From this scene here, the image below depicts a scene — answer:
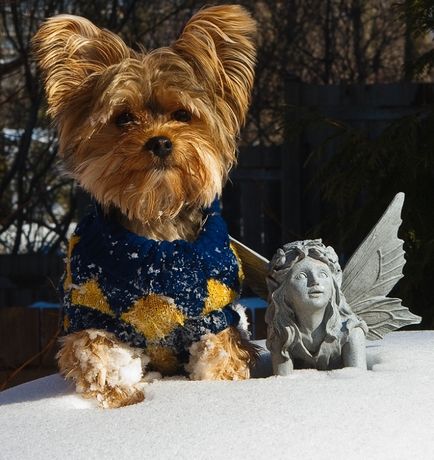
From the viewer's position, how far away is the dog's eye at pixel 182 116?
3297 millimetres

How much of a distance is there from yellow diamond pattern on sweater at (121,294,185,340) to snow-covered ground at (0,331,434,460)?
0.20m

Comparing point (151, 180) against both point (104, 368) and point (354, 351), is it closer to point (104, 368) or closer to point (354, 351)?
point (104, 368)

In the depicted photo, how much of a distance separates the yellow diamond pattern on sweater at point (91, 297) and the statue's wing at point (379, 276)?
2.80ft

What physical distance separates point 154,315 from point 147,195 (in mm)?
401

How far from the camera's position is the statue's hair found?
3311 millimetres

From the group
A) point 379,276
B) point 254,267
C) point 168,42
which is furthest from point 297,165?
point 379,276

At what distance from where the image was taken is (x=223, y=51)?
11.4 ft

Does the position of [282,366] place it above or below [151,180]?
below

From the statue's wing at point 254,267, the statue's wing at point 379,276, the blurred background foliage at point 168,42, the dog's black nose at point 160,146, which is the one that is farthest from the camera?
the blurred background foliage at point 168,42

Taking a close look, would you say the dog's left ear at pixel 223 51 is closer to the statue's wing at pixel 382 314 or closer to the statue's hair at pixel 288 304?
the statue's hair at pixel 288 304

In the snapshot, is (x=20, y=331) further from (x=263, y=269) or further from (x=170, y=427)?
(x=170, y=427)

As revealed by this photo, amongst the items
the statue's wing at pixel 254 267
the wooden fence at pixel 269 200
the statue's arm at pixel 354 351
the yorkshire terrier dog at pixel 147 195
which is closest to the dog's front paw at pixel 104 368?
the yorkshire terrier dog at pixel 147 195

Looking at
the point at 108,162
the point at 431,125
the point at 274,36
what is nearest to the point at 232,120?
the point at 108,162

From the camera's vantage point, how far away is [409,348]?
143 inches
